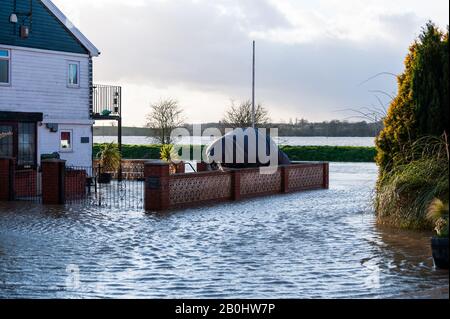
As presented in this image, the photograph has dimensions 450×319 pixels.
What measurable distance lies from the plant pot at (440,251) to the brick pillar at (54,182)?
14216 mm

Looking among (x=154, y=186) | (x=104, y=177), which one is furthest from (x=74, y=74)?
(x=154, y=186)

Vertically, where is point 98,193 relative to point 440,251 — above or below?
below

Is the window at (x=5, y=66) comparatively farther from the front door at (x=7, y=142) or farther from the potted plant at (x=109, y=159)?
the potted plant at (x=109, y=159)

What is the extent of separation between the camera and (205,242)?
14.9 metres

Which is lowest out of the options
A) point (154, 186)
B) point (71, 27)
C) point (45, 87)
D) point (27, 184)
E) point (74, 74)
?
point (27, 184)

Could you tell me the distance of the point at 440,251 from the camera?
11305mm

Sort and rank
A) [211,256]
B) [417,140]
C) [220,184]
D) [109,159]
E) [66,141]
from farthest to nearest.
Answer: [109,159]
[66,141]
[220,184]
[417,140]
[211,256]

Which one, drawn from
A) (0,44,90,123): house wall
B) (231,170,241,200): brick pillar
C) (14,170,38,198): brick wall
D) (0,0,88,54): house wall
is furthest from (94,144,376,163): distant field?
(231,170,241,200): brick pillar

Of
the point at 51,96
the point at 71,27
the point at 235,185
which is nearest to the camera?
the point at 235,185

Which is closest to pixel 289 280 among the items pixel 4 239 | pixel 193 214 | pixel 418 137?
pixel 4 239

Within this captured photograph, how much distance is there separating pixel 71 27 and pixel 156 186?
A: 1129 centimetres

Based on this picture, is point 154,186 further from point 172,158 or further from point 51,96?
point 172,158

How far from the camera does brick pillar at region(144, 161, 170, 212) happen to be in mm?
21547
